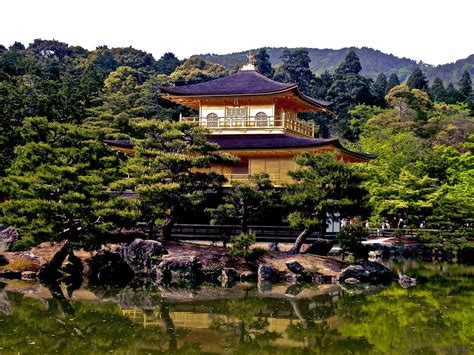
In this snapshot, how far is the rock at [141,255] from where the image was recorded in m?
22.2

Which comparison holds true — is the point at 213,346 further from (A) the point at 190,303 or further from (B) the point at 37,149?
(B) the point at 37,149

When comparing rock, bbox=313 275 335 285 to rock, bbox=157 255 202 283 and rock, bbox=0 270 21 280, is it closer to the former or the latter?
rock, bbox=157 255 202 283

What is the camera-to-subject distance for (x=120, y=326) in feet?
44.3

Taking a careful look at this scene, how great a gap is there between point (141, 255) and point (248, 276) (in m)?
3.70

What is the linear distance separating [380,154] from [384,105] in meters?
25.3

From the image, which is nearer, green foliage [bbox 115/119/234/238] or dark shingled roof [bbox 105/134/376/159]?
green foliage [bbox 115/119/234/238]

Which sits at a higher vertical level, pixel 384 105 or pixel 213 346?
pixel 384 105

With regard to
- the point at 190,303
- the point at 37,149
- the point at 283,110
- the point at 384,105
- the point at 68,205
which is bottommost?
the point at 190,303

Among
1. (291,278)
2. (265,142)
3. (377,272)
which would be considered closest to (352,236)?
(377,272)

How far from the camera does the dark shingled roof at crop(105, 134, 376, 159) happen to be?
27.1 m

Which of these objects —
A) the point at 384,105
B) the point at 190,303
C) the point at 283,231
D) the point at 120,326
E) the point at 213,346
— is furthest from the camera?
the point at 384,105

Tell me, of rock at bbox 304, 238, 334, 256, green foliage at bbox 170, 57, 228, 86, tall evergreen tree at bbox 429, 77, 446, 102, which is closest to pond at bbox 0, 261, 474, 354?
rock at bbox 304, 238, 334, 256

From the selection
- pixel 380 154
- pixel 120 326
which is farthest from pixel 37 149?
pixel 380 154

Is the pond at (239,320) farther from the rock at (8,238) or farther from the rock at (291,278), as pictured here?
the rock at (8,238)
